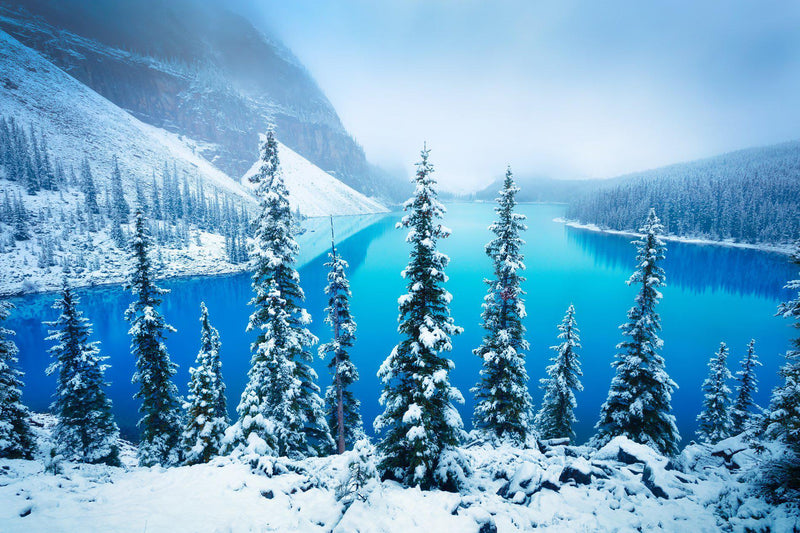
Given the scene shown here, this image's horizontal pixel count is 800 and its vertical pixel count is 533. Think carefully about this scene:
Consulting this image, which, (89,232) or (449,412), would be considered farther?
(89,232)

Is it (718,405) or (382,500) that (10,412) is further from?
(718,405)

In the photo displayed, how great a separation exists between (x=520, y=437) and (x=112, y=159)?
182 meters

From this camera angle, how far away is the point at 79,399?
1980 centimetres

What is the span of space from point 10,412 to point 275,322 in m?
15.4

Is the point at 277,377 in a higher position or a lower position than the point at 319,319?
higher

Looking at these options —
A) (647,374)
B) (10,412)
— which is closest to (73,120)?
(10,412)

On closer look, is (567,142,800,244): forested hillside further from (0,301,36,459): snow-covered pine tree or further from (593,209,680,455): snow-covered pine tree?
(0,301,36,459): snow-covered pine tree

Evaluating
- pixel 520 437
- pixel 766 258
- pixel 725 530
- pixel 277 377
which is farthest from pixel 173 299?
pixel 766 258

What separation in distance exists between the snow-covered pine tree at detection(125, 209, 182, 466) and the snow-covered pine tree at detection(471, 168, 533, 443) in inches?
740

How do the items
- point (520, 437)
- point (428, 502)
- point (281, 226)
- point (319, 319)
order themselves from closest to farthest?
1. point (428, 502)
2. point (281, 226)
3. point (520, 437)
4. point (319, 319)

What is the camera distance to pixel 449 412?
12148mm

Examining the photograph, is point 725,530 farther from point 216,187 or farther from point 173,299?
point 216,187

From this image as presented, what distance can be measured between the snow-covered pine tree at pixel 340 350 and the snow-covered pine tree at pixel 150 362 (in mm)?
9746

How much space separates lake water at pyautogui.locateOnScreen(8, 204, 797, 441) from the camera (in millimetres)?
38500
